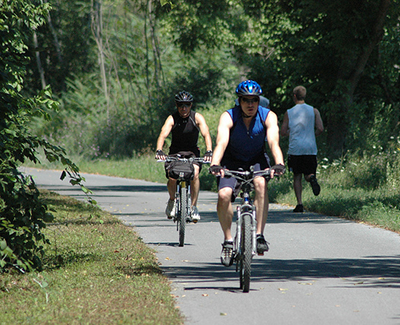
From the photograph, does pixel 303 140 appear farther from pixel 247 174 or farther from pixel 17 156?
pixel 17 156

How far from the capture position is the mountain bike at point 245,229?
6.40m

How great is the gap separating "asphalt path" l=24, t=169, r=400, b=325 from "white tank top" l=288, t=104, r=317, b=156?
117 cm

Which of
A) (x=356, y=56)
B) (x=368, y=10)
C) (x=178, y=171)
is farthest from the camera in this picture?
(x=356, y=56)

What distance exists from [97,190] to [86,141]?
632 inches

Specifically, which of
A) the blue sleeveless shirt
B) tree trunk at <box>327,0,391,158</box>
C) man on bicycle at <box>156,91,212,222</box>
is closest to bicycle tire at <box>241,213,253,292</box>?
the blue sleeveless shirt

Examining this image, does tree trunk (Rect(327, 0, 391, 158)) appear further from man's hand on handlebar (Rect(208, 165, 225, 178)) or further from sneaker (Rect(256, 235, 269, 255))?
man's hand on handlebar (Rect(208, 165, 225, 178))

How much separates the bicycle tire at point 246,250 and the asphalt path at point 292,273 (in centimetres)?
13

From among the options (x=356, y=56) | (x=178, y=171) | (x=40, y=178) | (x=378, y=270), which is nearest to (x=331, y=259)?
(x=378, y=270)

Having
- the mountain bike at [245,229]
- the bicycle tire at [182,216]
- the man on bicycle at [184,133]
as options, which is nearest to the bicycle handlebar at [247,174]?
the mountain bike at [245,229]

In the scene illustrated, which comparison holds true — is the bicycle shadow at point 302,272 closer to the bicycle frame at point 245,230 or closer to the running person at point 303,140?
the bicycle frame at point 245,230

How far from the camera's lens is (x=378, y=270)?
25.0 feet

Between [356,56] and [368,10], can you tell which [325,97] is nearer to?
[356,56]

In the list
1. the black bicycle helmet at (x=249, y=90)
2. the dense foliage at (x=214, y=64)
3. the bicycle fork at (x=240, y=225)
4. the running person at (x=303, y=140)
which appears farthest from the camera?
the dense foliage at (x=214, y=64)

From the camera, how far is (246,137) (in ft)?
23.3
